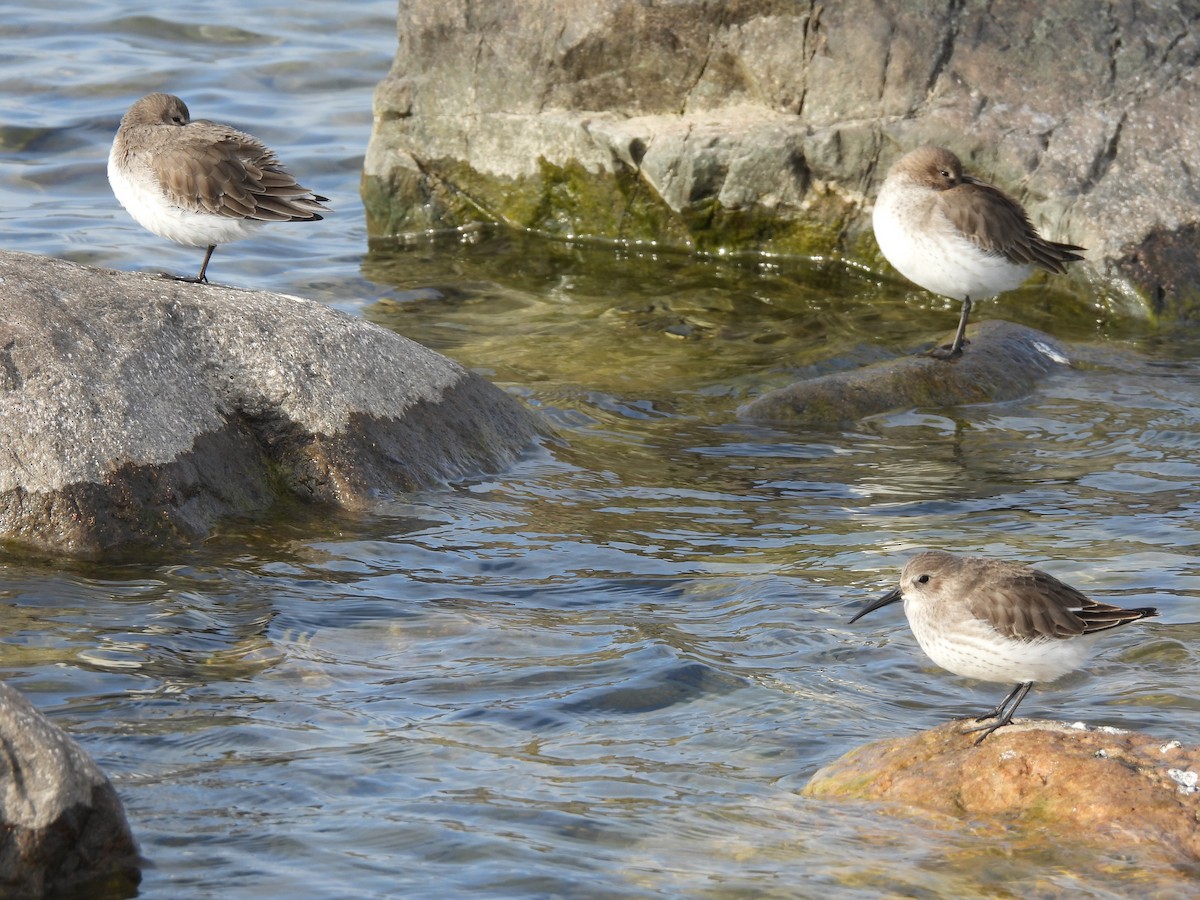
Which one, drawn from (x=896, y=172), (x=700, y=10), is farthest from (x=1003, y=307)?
(x=700, y=10)

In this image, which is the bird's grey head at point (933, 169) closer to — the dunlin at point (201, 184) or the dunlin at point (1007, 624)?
the dunlin at point (201, 184)

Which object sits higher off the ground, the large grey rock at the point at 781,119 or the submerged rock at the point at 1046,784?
the large grey rock at the point at 781,119

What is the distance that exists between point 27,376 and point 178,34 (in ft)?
46.3

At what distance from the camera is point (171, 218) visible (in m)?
8.66

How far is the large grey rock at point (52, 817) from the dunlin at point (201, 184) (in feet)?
14.5

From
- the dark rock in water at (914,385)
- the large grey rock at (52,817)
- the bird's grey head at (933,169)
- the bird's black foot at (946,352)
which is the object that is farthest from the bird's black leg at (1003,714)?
the bird's grey head at (933,169)

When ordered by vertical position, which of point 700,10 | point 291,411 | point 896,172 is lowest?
point 291,411

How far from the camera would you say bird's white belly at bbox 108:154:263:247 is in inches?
340

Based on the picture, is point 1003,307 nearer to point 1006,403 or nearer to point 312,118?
point 1006,403

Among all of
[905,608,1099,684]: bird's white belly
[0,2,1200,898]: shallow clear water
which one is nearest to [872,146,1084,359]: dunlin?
[0,2,1200,898]: shallow clear water

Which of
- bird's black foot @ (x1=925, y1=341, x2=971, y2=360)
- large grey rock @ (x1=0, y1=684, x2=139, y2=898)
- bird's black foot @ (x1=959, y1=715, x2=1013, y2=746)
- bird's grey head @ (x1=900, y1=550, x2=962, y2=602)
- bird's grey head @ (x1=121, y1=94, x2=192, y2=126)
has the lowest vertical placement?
bird's black foot @ (x1=959, y1=715, x2=1013, y2=746)

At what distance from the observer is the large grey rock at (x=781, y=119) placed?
1198 cm

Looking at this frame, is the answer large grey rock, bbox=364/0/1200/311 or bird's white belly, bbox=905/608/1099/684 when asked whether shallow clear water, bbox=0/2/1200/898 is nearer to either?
bird's white belly, bbox=905/608/1099/684

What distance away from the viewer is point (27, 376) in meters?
7.05
